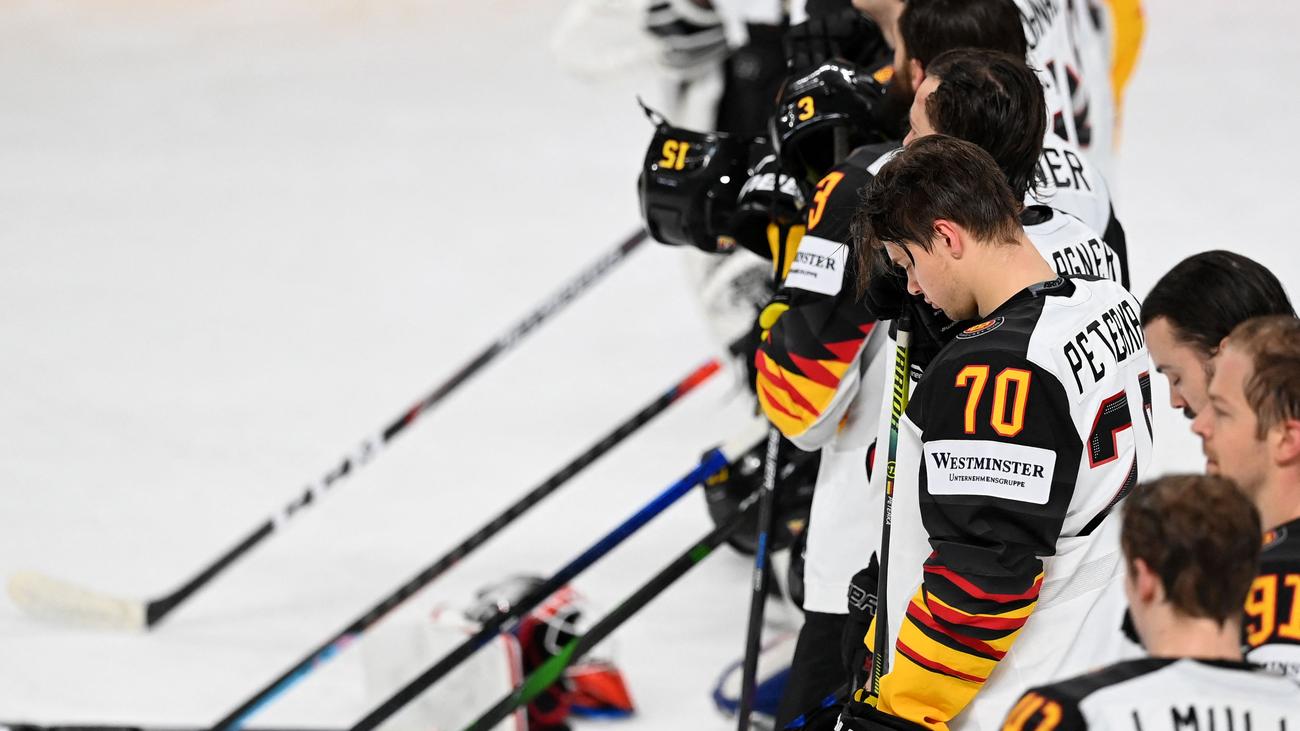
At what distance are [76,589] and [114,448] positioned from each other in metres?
0.89

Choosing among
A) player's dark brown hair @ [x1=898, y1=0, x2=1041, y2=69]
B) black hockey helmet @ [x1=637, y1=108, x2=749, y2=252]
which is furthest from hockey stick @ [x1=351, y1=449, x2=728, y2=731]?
Result: player's dark brown hair @ [x1=898, y1=0, x2=1041, y2=69]

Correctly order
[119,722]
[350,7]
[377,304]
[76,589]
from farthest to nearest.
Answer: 1. [350,7]
2. [377,304]
3. [76,589]
4. [119,722]

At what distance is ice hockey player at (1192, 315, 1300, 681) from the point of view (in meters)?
1.24

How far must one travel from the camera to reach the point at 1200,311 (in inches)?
60.6

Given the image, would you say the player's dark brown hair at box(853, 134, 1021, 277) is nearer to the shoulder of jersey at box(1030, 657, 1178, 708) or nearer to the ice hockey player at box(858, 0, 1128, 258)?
the ice hockey player at box(858, 0, 1128, 258)

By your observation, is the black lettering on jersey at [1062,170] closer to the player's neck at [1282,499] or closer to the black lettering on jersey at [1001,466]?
the black lettering on jersey at [1001,466]

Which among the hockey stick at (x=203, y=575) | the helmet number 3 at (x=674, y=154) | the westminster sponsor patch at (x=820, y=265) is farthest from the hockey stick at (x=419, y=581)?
the westminster sponsor patch at (x=820, y=265)

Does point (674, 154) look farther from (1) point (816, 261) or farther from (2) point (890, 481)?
(2) point (890, 481)

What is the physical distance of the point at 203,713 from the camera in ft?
10.1

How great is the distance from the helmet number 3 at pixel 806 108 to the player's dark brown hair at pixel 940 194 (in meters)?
0.47

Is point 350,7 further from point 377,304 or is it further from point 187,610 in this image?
point 187,610

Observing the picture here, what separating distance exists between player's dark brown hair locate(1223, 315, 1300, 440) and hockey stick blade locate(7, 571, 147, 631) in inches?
102

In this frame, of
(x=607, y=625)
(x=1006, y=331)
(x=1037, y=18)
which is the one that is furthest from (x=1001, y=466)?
(x=1037, y=18)

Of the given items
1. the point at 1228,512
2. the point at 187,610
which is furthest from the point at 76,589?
the point at 1228,512
